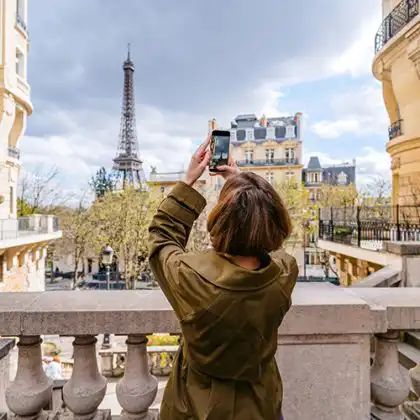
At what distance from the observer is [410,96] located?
1442cm

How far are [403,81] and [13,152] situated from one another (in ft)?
65.4

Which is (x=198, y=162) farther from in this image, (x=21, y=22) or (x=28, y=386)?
(x=21, y=22)

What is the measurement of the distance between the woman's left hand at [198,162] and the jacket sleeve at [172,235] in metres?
0.06

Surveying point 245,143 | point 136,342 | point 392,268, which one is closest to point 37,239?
point 392,268

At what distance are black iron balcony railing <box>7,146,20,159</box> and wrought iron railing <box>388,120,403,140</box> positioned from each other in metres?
19.7

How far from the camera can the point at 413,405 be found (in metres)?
2.19

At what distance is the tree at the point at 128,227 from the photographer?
23922 mm

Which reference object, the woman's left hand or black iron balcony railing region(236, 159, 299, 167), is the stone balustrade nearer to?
the woman's left hand

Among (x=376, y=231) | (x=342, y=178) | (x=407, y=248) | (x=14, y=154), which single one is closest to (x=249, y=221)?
(x=407, y=248)

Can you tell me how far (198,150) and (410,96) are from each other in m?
15.9

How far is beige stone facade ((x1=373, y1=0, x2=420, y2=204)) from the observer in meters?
13.2

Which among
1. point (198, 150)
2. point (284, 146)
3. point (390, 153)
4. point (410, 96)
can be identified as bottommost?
point (198, 150)

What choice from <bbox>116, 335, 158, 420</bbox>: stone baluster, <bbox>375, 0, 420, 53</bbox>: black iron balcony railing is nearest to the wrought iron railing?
<bbox>375, 0, 420, 53</bbox>: black iron balcony railing

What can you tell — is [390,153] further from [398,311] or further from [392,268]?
[398,311]
